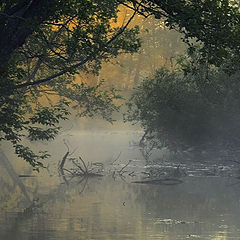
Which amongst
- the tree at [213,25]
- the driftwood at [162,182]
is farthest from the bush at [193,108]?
the tree at [213,25]

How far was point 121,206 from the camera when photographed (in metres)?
31.1

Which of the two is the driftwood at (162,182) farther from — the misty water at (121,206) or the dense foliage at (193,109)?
the dense foliage at (193,109)

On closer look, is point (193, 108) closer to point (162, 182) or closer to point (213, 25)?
point (162, 182)

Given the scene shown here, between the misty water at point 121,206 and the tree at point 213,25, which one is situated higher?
the tree at point 213,25

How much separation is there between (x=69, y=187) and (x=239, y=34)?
71.7 ft

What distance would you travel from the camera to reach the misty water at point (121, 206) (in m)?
24.2

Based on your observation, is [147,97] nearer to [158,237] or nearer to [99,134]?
[158,237]

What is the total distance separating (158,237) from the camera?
75.8 feet

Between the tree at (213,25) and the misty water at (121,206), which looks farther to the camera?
the misty water at (121,206)

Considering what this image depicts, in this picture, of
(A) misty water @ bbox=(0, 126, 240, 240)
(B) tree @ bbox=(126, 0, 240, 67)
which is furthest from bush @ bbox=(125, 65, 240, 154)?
(B) tree @ bbox=(126, 0, 240, 67)

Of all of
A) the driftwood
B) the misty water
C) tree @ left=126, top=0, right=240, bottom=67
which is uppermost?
tree @ left=126, top=0, right=240, bottom=67

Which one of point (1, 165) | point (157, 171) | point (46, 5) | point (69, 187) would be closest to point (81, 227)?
point (46, 5)

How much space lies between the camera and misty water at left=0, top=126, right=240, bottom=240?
24.2m

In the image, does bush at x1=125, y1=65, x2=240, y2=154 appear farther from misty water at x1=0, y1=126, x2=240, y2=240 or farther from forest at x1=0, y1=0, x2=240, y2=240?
misty water at x1=0, y1=126, x2=240, y2=240
